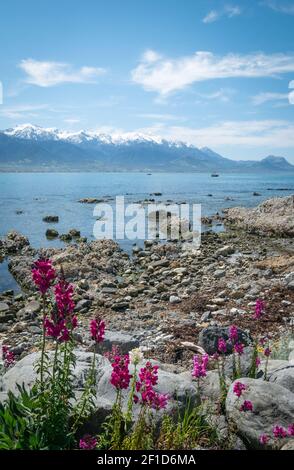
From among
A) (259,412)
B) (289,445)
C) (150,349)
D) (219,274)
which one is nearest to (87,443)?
(259,412)

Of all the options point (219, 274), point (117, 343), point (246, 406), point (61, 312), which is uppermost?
point (61, 312)

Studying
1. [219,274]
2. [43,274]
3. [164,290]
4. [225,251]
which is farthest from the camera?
[225,251]

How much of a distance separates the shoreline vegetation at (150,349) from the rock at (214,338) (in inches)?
1.0

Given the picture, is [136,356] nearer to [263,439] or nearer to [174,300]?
[263,439]

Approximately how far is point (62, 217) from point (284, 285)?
113ft

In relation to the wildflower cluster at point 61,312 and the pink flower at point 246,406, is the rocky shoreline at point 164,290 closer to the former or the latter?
the pink flower at point 246,406

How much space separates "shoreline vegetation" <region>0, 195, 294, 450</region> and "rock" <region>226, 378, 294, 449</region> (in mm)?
14

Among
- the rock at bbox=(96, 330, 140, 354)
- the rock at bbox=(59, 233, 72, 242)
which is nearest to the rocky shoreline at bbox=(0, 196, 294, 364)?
the rock at bbox=(96, 330, 140, 354)

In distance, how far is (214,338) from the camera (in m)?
9.16

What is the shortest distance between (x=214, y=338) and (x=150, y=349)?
5.44 feet

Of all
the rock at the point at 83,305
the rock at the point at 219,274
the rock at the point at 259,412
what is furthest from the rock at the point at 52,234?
the rock at the point at 259,412

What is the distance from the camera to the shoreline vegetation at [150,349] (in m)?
4.58
